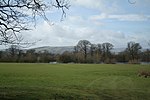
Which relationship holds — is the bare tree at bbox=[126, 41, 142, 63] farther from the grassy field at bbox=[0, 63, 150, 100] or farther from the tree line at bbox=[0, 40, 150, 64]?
the grassy field at bbox=[0, 63, 150, 100]

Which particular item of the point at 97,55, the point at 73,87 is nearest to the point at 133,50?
the point at 97,55

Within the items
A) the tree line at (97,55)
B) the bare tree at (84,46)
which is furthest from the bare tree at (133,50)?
the bare tree at (84,46)

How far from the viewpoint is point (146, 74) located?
50250mm

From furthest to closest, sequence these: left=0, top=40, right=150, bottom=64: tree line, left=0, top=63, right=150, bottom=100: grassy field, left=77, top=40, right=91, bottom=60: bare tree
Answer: left=77, top=40, right=91, bottom=60: bare tree
left=0, top=40, right=150, bottom=64: tree line
left=0, top=63, right=150, bottom=100: grassy field

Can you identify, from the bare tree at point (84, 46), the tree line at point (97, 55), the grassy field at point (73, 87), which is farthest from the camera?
the bare tree at point (84, 46)

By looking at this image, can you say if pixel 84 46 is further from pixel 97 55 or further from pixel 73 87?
pixel 73 87

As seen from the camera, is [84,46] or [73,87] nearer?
[73,87]

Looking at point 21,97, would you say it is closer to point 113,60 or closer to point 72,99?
point 72,99

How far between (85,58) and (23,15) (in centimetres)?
12818

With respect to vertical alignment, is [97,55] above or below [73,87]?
above

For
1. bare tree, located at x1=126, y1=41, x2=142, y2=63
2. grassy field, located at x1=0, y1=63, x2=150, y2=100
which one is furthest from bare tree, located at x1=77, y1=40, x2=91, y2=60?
grassy field, located at x1=0, y1=63, x2=150, y2=100

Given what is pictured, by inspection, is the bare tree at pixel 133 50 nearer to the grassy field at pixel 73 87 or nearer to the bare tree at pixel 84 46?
the bare tree at pixel 84 46

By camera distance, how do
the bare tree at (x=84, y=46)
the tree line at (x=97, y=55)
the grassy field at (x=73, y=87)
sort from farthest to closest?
the bare tree at (x=84, y=46) → the tree line at (x=97, y=55) → the grassy field at (x=73, y=87)

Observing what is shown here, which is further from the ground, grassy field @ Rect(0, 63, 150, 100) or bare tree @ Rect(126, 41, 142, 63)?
bare tree @ Rect(126, 41, 142, 63)
